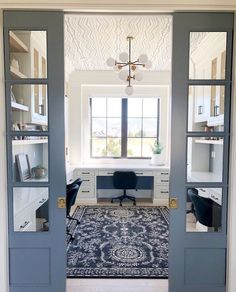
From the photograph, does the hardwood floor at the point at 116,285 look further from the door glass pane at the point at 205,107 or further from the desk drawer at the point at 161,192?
the desk drawer at the point at 161,192

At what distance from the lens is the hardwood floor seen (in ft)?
7.93

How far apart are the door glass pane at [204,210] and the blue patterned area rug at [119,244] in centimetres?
99

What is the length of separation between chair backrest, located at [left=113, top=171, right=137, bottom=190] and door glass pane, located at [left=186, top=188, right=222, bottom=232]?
3059mm

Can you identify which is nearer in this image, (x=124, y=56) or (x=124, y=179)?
(x=124, y=56)

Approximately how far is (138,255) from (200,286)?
1.20m

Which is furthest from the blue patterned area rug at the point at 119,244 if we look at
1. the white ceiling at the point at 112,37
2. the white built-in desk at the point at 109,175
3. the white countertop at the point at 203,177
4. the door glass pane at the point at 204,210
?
the white ceiling at the point at 112,37

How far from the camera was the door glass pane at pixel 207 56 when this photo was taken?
1.92m

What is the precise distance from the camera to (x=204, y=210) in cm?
206

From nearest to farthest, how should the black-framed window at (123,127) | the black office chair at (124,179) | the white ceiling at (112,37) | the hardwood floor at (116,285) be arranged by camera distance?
the hardwood floor at (116,285)
the white ceiling at (112,37)
the black office chair at (124,179)
the black-framed window at (123,127)

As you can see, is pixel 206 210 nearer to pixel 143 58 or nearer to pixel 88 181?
pixel 143 58

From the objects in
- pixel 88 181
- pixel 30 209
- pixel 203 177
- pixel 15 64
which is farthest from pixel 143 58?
pixel 88 181

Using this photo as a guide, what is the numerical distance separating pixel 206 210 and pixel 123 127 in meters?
3.94

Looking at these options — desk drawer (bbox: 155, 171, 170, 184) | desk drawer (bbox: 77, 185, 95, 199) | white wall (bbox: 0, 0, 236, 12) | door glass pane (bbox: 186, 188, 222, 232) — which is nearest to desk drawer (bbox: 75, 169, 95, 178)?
desk drawer (bbox: 77, 185, 95, 199)

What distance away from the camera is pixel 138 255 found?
122 inches
